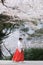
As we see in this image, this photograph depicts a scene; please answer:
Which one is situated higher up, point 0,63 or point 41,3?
point 41,3

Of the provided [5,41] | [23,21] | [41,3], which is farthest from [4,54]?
[41,3]

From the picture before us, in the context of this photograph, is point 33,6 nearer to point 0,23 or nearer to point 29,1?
point 29,1

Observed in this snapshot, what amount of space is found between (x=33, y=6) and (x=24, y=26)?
930 millimetres

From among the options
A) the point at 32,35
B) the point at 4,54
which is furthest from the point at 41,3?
the point at 4,54

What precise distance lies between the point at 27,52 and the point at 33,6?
6.49 ft

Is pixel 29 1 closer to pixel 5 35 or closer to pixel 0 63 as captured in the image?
pixel 5 35

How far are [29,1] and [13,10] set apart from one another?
780mm

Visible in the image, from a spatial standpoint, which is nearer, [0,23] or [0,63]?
[0,63]

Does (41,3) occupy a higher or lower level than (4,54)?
higher

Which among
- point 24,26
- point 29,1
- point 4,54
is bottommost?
point 4,54

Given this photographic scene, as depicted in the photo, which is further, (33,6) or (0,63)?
(33,6)

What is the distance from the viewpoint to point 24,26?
1556 cm

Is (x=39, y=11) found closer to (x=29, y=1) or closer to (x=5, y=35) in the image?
(x=29, y=1)

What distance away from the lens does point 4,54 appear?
15.4 metres
